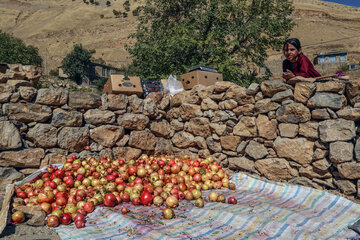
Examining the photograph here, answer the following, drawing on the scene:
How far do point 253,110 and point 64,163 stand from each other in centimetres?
355

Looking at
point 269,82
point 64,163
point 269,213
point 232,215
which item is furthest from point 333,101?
point 64,163

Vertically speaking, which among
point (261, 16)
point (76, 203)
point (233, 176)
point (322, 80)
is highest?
point (261, 16)

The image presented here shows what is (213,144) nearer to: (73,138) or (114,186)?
(114,186)

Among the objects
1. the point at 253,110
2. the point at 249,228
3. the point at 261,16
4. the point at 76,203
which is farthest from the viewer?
the point at 261,16

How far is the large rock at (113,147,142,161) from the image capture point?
15.2 feet

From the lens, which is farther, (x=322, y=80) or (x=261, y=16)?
(x=261, y=16)

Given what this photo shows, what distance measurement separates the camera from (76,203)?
3004 mm

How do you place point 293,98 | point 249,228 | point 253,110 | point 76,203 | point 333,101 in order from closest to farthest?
point 249,228, point 76,203, point 333,101, point 293,98, point 253,110

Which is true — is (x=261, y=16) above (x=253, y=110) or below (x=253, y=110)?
above

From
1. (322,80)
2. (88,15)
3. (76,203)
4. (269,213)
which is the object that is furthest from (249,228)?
(88,15)

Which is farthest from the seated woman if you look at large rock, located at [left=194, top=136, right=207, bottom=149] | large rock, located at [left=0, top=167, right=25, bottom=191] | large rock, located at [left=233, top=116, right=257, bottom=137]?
large rock, located at [left=0, top=167, right=25, bottom=191]

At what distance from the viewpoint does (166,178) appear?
3.84 m

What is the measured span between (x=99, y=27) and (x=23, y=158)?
78511mm

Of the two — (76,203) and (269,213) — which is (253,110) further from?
(76,203)
